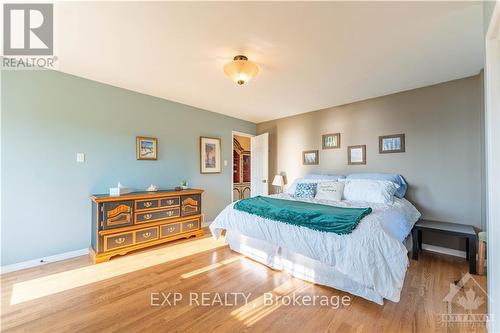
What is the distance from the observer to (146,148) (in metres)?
3.46

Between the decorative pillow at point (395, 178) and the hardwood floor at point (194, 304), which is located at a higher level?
the decorative pillow at point (395, 178)

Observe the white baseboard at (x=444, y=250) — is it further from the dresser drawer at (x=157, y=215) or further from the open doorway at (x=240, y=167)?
the open doorway at (x=240, y=167)

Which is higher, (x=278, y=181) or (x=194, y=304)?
(x=278, y=181)

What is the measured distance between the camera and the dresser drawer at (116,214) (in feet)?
8.76

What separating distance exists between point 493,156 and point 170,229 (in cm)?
355

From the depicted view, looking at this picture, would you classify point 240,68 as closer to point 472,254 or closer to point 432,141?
point 432,141

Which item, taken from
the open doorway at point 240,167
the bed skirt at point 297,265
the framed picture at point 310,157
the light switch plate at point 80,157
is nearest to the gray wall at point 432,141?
the framed picture at point 310,157

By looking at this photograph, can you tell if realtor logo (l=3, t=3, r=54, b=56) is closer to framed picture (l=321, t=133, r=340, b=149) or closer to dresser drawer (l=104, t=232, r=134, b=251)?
dresser drawer (l=104, t=232, r=134, b=251)

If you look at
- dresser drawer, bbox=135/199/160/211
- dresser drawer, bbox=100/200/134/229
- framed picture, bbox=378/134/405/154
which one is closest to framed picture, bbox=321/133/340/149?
framed picture, bbox=378/134/405/154

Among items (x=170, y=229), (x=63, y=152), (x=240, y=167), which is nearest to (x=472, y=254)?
(x=170, y=229)

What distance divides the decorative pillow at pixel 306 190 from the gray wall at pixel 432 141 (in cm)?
88

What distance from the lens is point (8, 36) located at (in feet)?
6.49

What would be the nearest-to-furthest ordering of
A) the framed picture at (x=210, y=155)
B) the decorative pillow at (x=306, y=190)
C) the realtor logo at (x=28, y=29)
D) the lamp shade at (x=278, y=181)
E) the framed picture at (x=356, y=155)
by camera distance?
the realtor logo at (x=28, y=29), the decorative pillow at (x=306, y=190), the framed picture at (x=356, y=155), the framed picture at (x=210, y=155), the lamp shade at (x=278, y=181)

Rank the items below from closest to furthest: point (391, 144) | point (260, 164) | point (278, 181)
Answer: point (391, 144) < point (278, 181) < point (260, 164)
